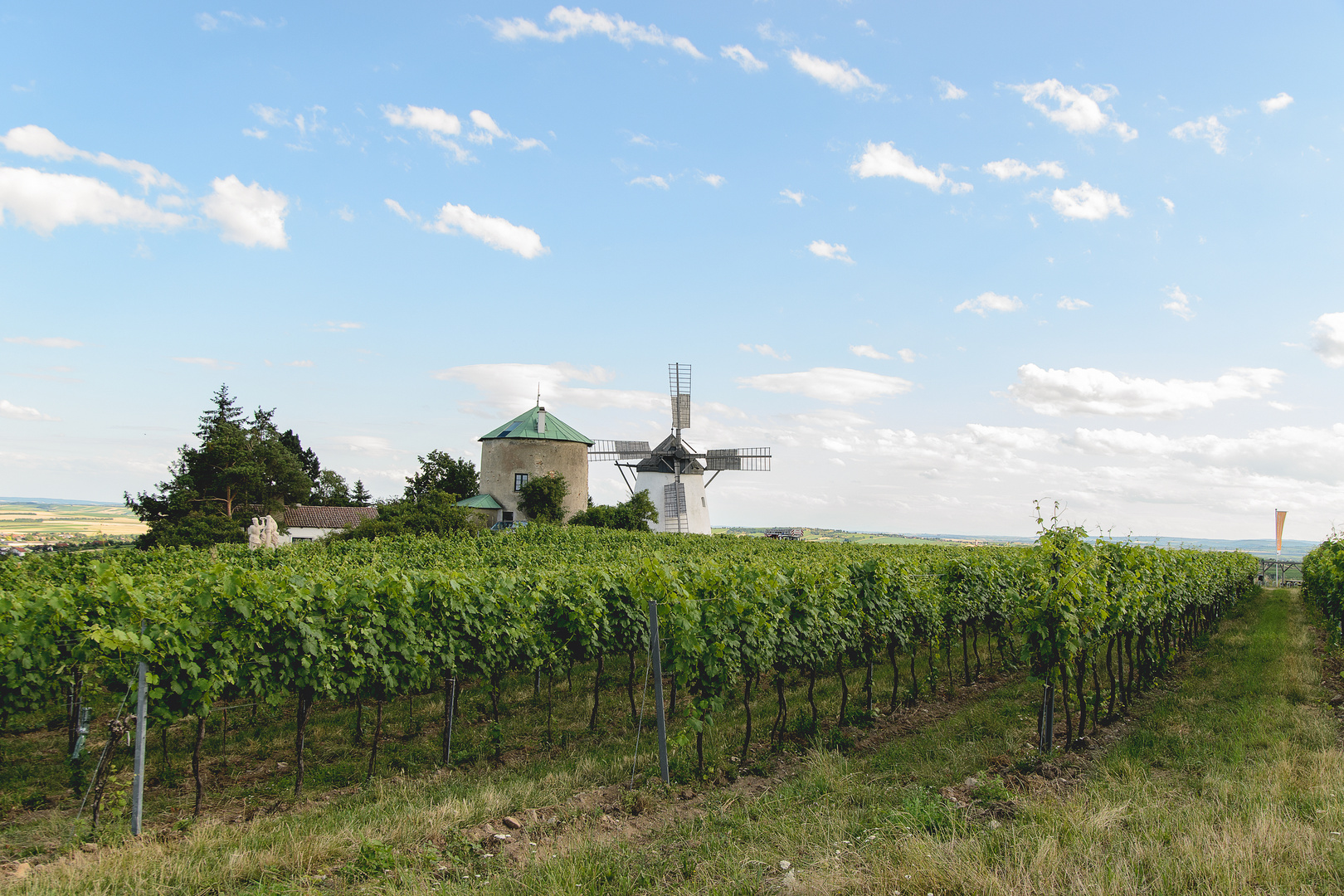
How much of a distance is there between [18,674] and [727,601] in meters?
7.09

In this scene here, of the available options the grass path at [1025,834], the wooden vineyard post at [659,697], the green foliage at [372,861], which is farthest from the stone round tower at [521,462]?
the green foliage at [372,861]

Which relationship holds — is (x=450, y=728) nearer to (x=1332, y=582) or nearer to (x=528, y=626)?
(x=528, y=626)

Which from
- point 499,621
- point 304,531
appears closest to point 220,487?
point 304,531

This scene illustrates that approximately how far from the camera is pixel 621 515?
4066 centimetres

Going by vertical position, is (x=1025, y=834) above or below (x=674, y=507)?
below

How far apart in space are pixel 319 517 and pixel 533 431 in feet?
63.5

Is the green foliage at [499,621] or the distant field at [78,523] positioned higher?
the green foliage at [499,621]

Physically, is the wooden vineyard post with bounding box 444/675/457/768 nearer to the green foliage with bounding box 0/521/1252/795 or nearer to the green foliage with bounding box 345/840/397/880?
the green foliage with bounding box 0/521/1252/795

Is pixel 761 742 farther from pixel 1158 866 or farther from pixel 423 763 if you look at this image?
pixel 1158 866

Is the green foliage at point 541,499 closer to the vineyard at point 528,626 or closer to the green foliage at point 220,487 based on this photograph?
the green foliage at point 220,487

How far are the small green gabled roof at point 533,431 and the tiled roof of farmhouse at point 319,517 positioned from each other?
1359 cm

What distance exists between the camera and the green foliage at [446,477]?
53188mm

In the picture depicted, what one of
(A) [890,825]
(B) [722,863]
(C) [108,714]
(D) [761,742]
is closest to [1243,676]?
(D) [761,742]

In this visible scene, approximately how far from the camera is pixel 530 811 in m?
6.01
